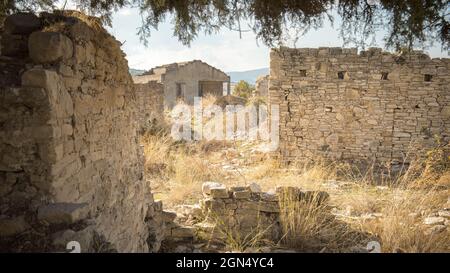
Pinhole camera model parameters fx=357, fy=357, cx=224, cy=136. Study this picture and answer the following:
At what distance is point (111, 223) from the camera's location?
10.5 feet

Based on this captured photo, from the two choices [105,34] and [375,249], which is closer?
[105,34]

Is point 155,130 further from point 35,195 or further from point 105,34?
point 35,195

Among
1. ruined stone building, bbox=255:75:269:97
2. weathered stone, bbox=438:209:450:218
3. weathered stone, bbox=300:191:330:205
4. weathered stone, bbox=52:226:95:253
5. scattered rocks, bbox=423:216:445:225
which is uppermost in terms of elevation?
ruined stone building, bbox=255:75:269:97

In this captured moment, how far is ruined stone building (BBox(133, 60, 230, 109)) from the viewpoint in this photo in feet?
68.4

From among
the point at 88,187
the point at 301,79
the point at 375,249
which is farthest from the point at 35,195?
the point at 301,79

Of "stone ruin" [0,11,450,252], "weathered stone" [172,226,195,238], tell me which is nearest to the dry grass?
"stone ruin" [0,11,450,252]

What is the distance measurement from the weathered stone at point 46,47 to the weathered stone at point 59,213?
101 cm

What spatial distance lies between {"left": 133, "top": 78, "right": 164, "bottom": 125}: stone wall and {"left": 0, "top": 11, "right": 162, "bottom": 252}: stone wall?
881 cm

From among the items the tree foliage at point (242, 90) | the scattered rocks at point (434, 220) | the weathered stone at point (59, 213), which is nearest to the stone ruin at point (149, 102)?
the scattered rocks at point (434, 220)

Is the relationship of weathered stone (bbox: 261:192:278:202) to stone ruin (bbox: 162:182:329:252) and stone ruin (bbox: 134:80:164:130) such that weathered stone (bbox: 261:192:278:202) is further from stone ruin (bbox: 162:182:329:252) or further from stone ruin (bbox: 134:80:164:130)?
stone ruin (bbox: 134:80:164:130)

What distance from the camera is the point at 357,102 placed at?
A: 8969 millimetres
